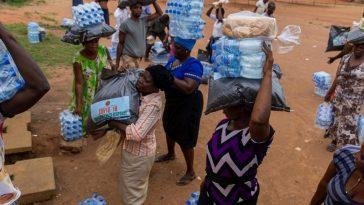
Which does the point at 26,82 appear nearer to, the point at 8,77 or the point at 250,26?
the point at 8,77

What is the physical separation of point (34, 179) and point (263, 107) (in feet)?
9.53

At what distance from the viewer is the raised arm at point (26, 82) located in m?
1.96

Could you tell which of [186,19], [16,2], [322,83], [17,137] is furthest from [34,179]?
[16,2]

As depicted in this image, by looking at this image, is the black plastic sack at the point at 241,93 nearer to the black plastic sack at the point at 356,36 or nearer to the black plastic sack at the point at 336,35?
the black plastic sack at the point at 356,36

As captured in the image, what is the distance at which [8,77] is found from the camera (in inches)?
75.0

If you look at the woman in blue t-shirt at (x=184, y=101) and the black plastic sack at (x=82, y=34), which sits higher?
the black plastic sack at (x=82, y=34)

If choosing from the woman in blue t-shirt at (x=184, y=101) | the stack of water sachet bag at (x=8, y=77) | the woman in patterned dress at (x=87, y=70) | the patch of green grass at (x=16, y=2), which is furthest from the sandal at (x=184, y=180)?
the patch of green grass at (x=16, y=2)

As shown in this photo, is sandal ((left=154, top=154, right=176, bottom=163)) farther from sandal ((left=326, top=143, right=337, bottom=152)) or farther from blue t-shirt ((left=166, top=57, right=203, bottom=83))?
sandal ((left=326, top=143, right=337, bottom=152))

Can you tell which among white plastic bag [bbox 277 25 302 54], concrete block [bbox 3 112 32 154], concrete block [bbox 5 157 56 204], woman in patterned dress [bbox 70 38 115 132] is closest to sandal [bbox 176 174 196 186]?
concrete block [bbox 5 157 56 204]

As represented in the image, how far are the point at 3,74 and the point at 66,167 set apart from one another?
3.26 metres

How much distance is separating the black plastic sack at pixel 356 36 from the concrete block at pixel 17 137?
3.99m

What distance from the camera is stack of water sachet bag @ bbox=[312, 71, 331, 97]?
314 inches

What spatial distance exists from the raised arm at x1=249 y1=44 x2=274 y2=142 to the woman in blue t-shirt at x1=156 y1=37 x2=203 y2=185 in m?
1.56

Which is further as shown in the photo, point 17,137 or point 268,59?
point 17,137
